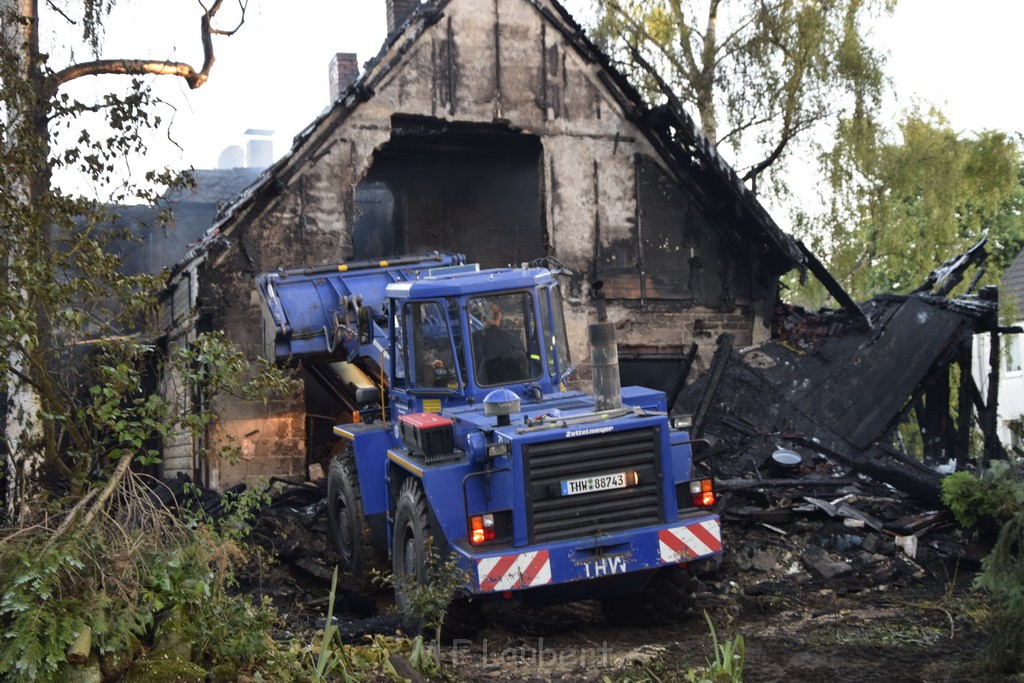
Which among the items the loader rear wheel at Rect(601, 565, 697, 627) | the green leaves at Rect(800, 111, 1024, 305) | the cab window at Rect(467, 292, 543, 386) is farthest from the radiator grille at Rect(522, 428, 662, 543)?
the green leaves at Rect(800, 111, 1024, 305)

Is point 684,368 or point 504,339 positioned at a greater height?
point 504,339

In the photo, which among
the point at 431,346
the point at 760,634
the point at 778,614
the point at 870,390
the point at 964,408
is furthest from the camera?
the point at 870,390

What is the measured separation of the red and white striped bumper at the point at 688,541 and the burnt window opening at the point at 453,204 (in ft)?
36.5

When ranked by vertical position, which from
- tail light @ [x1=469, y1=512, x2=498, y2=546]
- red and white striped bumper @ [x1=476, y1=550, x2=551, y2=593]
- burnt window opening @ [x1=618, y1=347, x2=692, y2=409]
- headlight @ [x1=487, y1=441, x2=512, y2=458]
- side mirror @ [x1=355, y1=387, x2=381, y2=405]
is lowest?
red and white striped bumper @ [x1=476, y1=550, x2=551, y2=593]

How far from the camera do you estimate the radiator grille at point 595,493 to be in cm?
838

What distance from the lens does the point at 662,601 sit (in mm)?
9016

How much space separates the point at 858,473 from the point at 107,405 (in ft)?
Result: 29.2

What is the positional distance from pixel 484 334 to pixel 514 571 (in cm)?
235

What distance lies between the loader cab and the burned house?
623 centimetres

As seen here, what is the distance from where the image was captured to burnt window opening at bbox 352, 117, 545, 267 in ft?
63.9

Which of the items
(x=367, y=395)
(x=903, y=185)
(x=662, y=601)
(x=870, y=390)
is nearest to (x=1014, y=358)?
(x=903, y=185)

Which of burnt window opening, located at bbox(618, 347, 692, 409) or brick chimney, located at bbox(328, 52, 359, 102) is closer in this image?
burnt window opening, located at bbox(618, 347, 692, 409)

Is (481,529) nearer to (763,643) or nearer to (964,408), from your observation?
(763,643)

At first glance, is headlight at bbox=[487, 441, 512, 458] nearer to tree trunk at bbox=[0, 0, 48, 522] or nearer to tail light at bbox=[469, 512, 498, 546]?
tail light at bbox=[469, 512, 498, 546]
